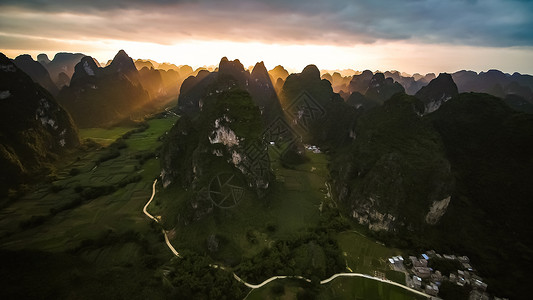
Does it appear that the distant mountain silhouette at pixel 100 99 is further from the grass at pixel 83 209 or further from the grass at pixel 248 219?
the grass at pixel 248 219

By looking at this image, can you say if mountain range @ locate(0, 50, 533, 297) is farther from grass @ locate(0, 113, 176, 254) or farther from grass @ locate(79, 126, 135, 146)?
grass @ locate(79, 126, 135, 146)

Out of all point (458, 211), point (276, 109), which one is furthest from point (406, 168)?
point (276, 109)

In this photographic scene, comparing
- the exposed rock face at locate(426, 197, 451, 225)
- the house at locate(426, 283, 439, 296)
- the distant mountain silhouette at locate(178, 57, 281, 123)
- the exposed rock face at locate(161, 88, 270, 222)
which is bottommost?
the house at locate(426, 283, 439, 296)

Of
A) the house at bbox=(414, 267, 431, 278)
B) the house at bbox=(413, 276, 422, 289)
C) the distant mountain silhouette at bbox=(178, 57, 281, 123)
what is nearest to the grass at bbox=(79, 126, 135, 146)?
the distant mountain silhouette at bbox=(178, 57, 281, 123)

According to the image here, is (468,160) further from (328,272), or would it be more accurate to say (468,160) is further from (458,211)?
(328,272)

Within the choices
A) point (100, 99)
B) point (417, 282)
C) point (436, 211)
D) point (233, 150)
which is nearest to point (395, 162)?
point (436, 211)

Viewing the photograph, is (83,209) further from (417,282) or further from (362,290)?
(417,282)
